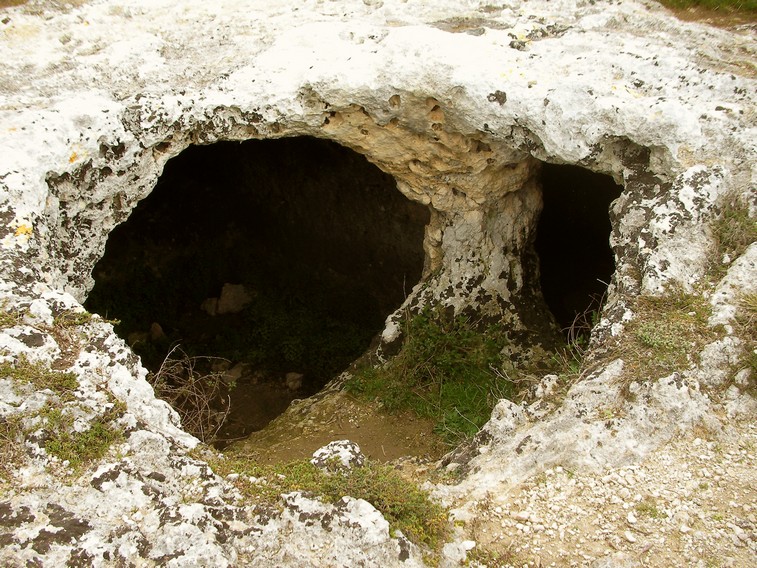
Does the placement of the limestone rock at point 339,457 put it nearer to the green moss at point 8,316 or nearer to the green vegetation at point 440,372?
the green moss at point 8,316

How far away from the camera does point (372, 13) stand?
6.33m

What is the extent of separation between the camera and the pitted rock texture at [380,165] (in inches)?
144

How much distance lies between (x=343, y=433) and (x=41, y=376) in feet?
11.2

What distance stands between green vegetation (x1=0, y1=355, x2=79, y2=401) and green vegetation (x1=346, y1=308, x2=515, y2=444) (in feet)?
11.8

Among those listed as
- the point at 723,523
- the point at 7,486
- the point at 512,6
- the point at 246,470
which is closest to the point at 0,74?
the point at 7,486

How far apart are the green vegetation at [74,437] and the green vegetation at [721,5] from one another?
20.7 feet

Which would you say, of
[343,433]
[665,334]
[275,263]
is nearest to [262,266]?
[275,263]

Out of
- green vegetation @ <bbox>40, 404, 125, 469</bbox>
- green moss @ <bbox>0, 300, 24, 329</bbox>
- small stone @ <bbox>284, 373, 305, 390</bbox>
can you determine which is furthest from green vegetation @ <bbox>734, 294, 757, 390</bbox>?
small stone @ <bbox>284, 373, 305, 390</bbox>

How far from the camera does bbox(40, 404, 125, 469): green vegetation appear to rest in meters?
3.74

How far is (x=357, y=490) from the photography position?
3.85 meters

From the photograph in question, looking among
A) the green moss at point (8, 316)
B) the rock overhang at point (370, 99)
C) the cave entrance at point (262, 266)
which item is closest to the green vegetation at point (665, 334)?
the rock overhang at point (370, 99)

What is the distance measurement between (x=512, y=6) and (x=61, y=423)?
17.9 feet

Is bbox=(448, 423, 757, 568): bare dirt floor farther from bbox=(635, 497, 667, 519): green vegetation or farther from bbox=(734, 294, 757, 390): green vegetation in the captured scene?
bbox=(734, 294, 757, 390): green vegetation

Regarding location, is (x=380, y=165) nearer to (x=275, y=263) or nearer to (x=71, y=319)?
(x=71, y=319)
